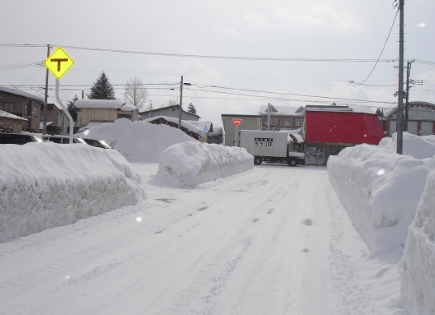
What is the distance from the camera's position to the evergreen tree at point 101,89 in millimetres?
76438

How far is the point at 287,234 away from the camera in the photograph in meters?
7.65

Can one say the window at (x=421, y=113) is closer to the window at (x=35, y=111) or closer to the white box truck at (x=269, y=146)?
the white box truck at (x=269, y=146)

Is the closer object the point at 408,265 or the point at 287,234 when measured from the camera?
the point at 408,265

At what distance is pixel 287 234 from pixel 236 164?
51.9 ft

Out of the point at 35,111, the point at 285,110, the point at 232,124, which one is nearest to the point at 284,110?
the point at 285,110

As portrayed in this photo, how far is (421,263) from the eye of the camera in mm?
3455

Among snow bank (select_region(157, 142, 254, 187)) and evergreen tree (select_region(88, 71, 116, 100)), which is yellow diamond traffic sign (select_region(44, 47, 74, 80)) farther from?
evergreen tree (select_region(88, 71, 116, 100))

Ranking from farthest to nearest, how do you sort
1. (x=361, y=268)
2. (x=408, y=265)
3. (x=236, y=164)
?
(x=236, y=164) < (x=361, y=268) < (x=408, y=265)

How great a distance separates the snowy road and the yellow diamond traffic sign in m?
3.86

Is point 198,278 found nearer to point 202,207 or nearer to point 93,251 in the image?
point 93,251

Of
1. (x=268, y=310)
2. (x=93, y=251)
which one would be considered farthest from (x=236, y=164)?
(x=268, y=310)

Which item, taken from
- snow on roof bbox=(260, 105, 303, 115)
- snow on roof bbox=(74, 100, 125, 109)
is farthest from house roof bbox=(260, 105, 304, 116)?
snow on roof bbox=(74, 100, 125, 109)

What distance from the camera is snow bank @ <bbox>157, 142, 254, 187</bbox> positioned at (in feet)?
49.6

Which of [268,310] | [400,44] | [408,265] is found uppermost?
[400,44]
